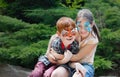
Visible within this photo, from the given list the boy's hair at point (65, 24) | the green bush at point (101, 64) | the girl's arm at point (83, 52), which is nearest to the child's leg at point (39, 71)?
the girl's arm at point (83, 52)

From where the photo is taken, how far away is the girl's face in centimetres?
333

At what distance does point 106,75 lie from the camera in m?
4.95

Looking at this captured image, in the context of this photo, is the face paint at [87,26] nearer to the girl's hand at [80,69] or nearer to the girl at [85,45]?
the girl at [85,45]

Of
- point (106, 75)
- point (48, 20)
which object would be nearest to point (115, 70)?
point (106, 75)

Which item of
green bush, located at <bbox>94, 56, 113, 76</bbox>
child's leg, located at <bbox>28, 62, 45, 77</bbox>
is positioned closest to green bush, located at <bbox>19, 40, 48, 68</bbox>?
green bush, located at <bbox>94, 56, 113, 76</bbox>

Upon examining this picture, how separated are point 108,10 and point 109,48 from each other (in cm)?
62

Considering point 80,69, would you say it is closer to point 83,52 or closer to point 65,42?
A: point 83,52

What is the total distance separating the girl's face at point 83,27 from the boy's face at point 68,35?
10 cm

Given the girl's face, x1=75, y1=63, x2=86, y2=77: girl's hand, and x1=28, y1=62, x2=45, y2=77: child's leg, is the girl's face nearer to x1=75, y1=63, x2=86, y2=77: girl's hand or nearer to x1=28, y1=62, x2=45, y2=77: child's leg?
x1=75, y1=63, x2=86, y2=77: girl's hand

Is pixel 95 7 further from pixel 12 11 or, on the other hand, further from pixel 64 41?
pixel 64 41

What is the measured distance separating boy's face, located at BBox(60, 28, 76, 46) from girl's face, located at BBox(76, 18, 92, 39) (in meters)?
0.10

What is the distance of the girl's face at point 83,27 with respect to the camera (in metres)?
3.33

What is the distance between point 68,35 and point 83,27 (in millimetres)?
176

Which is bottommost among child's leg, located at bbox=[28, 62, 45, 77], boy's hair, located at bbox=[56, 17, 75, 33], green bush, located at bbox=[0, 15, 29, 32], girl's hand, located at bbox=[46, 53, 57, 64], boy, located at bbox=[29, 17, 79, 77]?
green bush, located at bbox=[0, 15, 29, 32]
